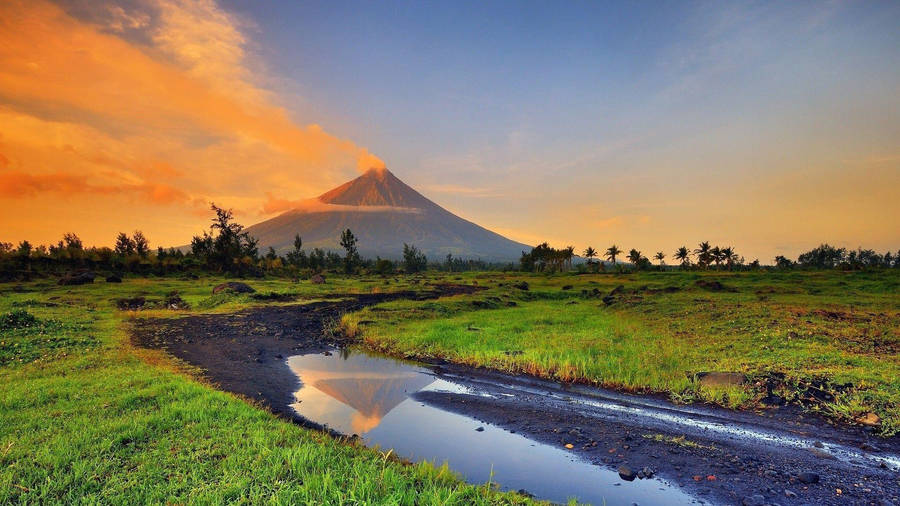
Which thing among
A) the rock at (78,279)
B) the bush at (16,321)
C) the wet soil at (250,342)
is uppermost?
the rock at (78,279)

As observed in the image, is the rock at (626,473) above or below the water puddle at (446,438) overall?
above

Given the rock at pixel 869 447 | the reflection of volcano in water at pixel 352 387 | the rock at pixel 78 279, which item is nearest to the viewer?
the rock at pixel 869 447

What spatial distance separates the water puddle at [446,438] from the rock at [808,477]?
2.44 meters

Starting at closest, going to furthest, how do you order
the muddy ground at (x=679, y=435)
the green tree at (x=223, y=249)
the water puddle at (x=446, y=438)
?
the muddy ground at (x=679, y=435) → the water puddle at (x=446, y=438) → the green tree at (x=223, y=249)

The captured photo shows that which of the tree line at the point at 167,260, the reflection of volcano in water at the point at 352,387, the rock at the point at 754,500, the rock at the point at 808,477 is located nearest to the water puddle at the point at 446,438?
the reflection of volcano in water at the point at 352,387

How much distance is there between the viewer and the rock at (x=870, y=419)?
10305 millimetres

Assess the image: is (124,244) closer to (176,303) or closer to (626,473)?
(176,303)

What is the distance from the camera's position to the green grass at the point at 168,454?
6285mm

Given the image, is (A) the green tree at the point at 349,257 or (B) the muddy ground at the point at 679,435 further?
(A) the green tree at the point at 349,257

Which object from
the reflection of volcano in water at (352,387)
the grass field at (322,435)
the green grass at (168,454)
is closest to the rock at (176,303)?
the grass field at (322,435)

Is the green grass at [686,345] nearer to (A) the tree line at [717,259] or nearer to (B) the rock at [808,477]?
(B) the rock at [808,477]

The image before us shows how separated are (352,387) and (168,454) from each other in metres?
7.97

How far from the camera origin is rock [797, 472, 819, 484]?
306 inches

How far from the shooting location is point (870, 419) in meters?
10.4
